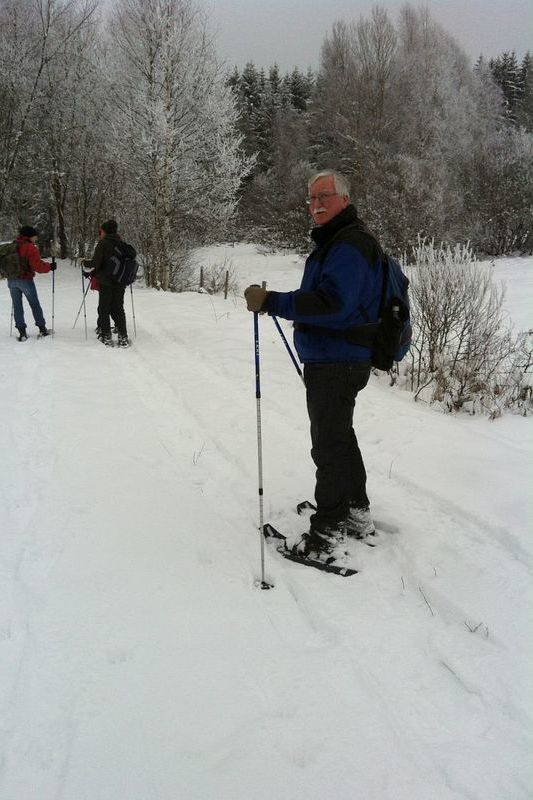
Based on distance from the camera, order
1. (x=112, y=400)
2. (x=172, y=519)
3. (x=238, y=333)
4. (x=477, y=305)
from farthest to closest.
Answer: (x=238, y=333)
(x=477, y=305)
(x=112, y=400)
(x=172, y=519)

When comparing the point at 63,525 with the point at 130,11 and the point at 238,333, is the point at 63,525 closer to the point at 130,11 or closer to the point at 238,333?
the point at 238,333

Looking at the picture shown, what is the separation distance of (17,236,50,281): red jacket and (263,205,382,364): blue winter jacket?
7.02 metres

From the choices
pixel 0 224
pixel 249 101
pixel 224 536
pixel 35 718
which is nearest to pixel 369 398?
pixel 224 536

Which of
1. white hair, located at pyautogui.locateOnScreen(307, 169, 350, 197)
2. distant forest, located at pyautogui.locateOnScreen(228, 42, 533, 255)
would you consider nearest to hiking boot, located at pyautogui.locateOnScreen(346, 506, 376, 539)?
white hair, located at pyautogui.locateOnScreen(307, 169, 350, 197)

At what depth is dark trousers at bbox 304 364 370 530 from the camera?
2.98 meters

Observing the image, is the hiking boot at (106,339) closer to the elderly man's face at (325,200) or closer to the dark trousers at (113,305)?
the dark trousers at (113,305)

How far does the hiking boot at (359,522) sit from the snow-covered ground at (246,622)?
0.17m

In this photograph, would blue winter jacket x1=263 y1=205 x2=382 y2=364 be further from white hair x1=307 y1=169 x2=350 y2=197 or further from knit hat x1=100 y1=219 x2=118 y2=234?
knit hat x1=100 y1=219 x2=118 y2=234

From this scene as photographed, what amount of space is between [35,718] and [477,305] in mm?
6470

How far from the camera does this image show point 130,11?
16.9 metres

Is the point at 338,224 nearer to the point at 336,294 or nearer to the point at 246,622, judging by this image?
the point at 336,294

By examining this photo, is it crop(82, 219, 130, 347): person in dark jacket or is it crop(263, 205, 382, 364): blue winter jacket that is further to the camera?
crop(82, 219, 130, 347): person in dark jacket

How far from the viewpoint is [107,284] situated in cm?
870

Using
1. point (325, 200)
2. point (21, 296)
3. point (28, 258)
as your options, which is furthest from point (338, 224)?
point (21, 296)
